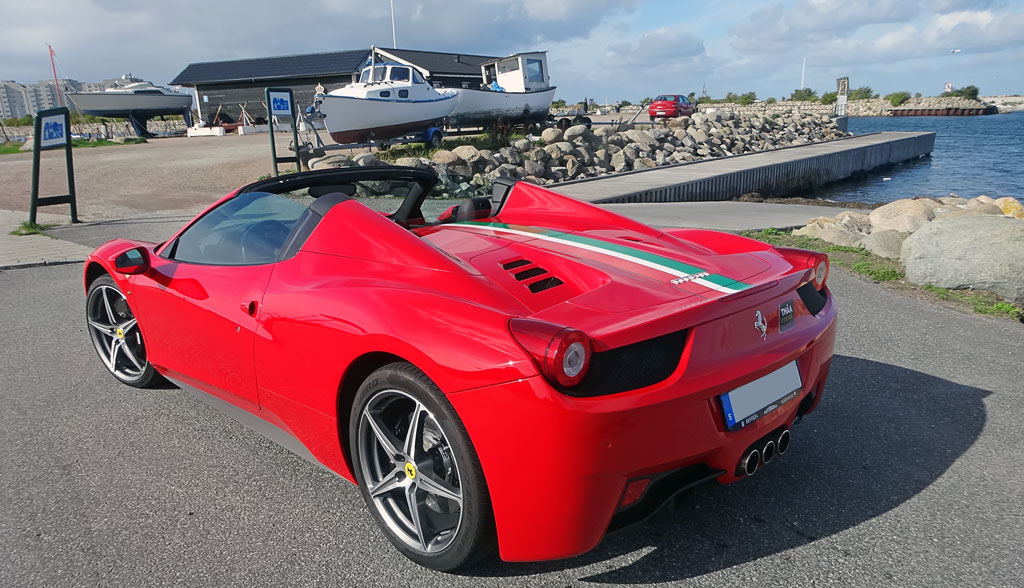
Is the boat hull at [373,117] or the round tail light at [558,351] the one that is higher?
the boat hull at [373,117]

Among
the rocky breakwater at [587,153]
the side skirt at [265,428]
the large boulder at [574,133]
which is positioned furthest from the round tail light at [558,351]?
the large boulder at [574,133]

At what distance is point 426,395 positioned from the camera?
82.0 inches

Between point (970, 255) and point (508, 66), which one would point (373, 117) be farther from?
point (970, 255)

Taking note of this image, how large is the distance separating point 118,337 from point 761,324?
11.7 ft

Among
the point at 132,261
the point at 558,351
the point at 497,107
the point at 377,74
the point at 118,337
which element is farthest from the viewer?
the point at 497,107

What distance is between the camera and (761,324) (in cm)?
232

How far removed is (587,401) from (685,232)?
1.91 m

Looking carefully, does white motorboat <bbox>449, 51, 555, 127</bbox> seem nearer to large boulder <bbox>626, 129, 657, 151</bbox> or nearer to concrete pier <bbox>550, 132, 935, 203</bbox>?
large boulder <bbox>626, 129, 657, 151</bbox>

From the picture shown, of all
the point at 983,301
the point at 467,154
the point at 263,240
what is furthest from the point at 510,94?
the point at 263,240

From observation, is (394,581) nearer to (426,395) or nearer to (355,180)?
(426,395)

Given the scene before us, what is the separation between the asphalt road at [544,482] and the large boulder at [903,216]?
592 cm

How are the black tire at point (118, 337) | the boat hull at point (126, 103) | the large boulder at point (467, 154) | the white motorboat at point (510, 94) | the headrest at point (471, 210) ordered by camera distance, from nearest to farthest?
the headrest at point (471, 210) → the black tire at point (118, 337) → the large boulder at point (467, 154) → the white motorboat at point (510, 94) → the boat hull at point (126, 103)

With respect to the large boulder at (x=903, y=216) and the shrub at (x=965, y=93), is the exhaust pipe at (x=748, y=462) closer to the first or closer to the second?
the large boulder at (x=903, y=216)

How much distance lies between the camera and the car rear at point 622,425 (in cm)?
190
